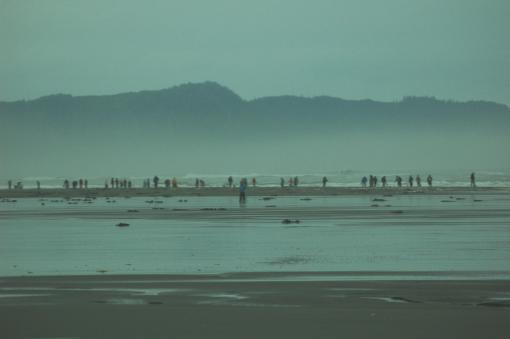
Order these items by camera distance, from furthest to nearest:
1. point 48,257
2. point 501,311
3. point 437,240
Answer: point 437,240 → point 48,257 → point 501,311

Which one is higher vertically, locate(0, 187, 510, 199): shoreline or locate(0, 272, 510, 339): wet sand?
locate(0, 187, 510, 199): shoreline

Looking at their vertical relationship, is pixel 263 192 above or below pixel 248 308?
above

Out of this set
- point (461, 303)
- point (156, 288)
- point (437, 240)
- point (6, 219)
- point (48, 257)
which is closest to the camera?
point (461, 303)

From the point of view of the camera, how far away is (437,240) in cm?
2423

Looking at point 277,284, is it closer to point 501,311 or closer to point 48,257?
point 501,311

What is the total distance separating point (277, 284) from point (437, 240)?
1033 cm

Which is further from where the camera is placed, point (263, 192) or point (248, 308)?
point (263, 192)

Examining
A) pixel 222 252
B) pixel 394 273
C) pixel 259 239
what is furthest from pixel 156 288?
pixel 259 239

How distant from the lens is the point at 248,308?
12141 millimetres

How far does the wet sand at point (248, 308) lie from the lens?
10.4 m

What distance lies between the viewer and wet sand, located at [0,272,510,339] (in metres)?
10.4

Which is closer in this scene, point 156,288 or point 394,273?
point 156,288

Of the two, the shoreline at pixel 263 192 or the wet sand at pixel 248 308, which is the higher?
the shoreline at pixel 263 192

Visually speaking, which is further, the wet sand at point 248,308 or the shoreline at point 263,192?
the shoreline at point 263,192
